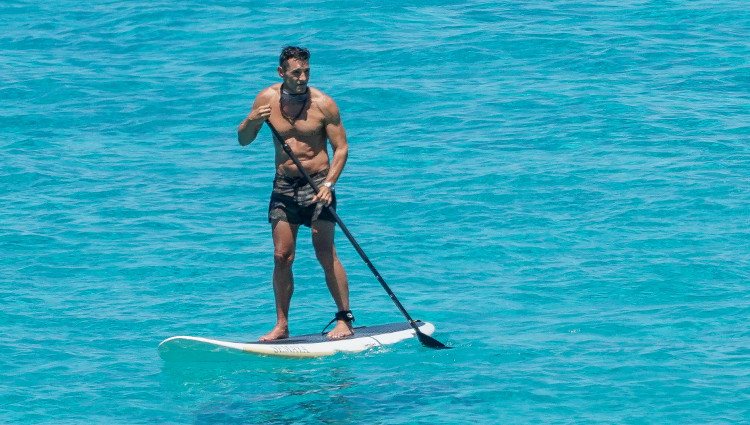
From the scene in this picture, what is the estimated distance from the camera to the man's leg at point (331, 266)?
449 inches

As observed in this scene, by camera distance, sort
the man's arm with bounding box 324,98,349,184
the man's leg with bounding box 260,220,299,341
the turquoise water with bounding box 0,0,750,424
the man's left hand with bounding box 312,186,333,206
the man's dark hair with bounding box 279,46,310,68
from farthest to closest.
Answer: the man's leg with bounding box 260,220,299,341
the man's arm with bounding box 324,98,349,184
the man's left hand with bounding box 312,186,333,206
the turquoise water with bounding box 0,0,750,424
the man's dark hair with bounding box 279,46,310,68

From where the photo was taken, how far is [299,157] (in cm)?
1128

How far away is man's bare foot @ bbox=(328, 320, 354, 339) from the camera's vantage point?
11625 mm

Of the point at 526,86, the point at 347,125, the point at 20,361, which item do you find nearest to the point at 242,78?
the point at 347,125

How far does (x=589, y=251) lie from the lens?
45.7 ft

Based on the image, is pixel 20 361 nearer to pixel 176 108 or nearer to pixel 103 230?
pixel 103 230

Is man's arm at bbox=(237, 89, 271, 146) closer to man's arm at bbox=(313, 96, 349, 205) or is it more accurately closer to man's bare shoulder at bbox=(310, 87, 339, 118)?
man's bare shoulder at bbox=(310, 87, 339, 118)

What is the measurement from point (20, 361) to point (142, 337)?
44.3 inches

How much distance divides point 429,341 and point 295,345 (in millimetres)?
1117

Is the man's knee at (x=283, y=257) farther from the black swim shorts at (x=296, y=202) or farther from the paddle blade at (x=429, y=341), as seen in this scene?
the paddle blade at (x=429, y=341)

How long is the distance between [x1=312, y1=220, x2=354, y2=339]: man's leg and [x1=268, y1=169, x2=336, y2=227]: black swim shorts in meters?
0.09

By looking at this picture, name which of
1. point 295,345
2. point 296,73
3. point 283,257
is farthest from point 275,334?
point 296,73

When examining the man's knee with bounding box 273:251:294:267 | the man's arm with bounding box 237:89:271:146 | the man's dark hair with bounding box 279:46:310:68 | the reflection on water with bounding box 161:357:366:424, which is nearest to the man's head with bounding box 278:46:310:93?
the man's dark hair with bounding box 279:46:310:68

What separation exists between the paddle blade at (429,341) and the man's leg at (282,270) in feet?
3.69
